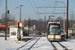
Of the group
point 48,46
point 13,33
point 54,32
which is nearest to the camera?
point 48,46

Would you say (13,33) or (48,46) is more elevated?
(13,33)

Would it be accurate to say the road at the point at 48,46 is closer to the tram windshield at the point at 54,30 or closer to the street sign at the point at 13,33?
the tram windshield at the point at 54,30

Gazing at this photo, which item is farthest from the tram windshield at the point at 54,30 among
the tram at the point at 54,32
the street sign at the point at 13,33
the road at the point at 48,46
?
the street sign at the point at 13,33

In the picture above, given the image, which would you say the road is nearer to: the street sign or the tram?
the tram

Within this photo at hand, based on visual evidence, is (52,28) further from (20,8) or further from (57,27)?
(20,8)

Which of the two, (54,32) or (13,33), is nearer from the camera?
(54,32)

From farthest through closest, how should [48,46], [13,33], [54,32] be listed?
1. [13,33]
2. [54,32]
3. [48,46]

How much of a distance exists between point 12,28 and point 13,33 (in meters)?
1.10

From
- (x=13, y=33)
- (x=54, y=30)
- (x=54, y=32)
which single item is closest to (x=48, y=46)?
(x=54, y=32)

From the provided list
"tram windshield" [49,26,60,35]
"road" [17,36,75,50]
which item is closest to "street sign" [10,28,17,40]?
"tram windshield" [49,26,60,35]

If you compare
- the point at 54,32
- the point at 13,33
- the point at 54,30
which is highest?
the point at 54,30

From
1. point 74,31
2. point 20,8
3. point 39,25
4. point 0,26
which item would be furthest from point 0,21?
point 74,31

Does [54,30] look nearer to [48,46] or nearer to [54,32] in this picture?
[54,32]

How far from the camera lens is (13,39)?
27203 millimetres
